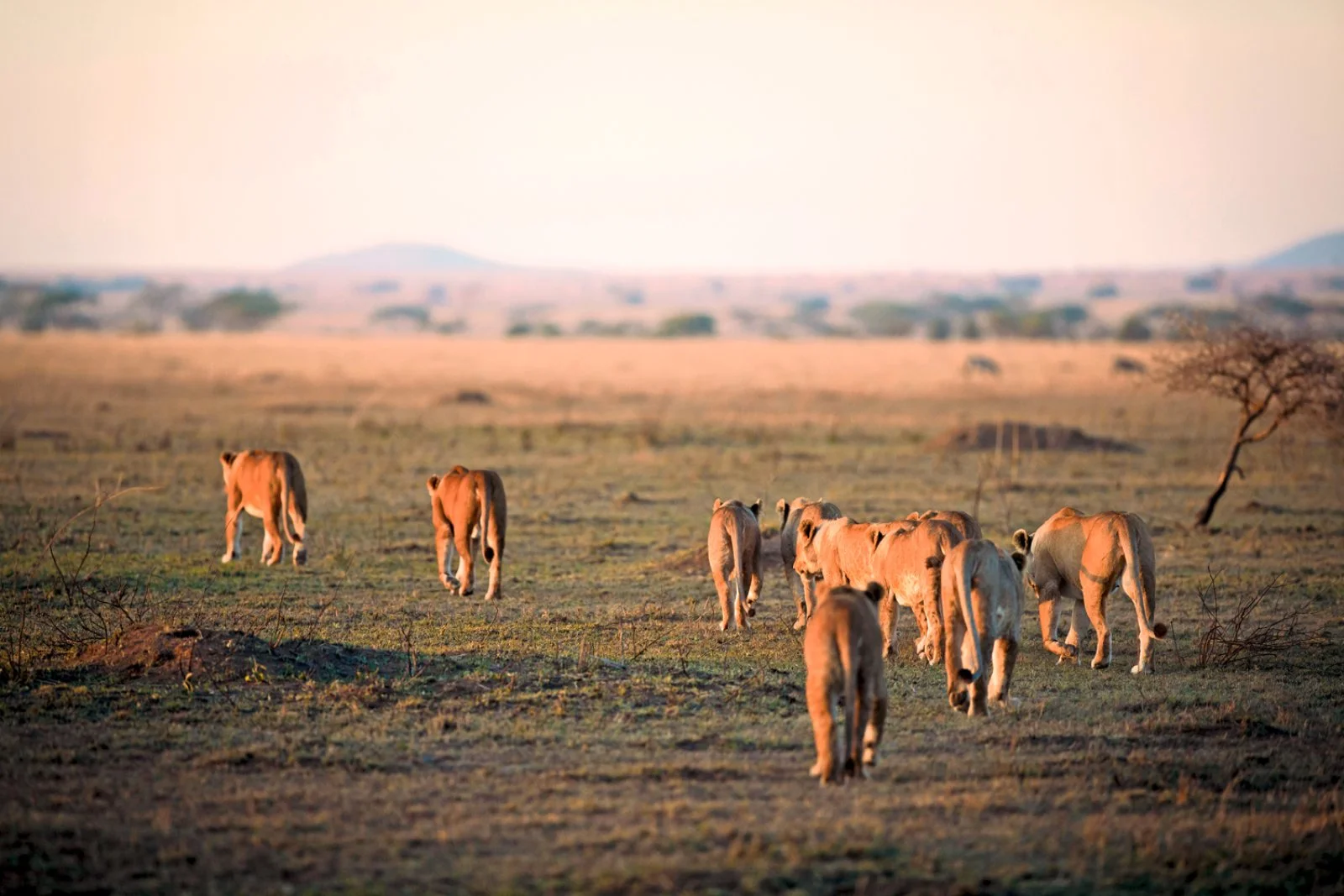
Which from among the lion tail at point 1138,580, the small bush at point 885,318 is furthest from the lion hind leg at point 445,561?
the small bush at point 885,318

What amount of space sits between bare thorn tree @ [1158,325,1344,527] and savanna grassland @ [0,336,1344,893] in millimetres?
1694

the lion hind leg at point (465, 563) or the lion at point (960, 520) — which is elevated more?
the lion at point (960, 520)


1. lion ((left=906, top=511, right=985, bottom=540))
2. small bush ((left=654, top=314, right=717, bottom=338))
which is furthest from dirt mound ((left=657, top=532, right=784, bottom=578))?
small bush ((left=654, top=314, right=717, bottom=338))

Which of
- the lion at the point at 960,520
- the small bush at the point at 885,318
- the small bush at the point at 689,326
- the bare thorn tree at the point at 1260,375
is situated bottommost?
the lion at the point at 960,520

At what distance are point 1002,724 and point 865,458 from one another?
20.1m

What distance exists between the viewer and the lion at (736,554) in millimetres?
13469

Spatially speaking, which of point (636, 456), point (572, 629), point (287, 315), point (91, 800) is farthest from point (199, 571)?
point (287, 315)

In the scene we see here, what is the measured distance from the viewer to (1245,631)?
13.5 metres

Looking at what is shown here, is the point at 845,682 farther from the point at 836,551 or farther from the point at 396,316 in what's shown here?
the point at 396,316

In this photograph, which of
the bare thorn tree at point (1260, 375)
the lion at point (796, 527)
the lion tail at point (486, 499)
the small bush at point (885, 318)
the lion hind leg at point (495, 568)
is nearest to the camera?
the lion at point (796, 527)

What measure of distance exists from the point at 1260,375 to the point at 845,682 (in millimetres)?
14922

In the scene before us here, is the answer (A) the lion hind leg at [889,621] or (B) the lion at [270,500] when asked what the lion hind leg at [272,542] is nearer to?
(B) the lion at [270,500]

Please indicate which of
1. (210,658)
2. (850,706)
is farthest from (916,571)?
(210,658)

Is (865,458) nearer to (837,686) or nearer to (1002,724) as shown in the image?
(1002,724)
